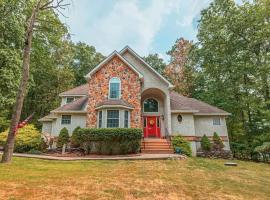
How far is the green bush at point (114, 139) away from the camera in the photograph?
14000 mm

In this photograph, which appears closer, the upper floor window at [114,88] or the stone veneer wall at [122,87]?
the stone veneer wall at [122,87]

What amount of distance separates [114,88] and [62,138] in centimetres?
603

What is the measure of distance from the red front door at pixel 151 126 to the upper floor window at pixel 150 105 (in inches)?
30.5

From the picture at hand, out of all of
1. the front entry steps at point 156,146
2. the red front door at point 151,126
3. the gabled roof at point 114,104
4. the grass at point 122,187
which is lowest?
the grass at point 122,187

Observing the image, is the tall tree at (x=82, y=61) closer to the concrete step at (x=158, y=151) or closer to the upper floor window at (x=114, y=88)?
the upper floor window at (x=114, y=88)

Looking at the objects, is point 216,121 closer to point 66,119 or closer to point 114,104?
point 114,104

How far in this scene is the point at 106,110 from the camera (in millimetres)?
15344

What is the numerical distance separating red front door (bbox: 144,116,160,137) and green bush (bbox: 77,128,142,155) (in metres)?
4.19

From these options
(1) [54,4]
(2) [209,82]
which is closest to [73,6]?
(1) [54,4]

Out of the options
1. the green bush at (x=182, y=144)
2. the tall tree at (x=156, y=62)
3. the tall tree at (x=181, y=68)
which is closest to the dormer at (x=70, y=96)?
the green bush at (x=182, y=144)

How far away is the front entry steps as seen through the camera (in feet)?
50.2

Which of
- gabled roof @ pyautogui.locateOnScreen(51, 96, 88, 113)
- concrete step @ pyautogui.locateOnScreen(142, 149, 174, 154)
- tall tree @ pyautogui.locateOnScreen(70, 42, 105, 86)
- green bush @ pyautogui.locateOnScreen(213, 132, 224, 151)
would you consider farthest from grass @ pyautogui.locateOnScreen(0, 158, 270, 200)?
tall tree @ pyautogui.locateOnScreen(70, 42, 105, 86)

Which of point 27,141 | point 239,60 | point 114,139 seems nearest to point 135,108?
point 114,139

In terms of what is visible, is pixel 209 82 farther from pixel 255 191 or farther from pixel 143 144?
pixel 255 191
